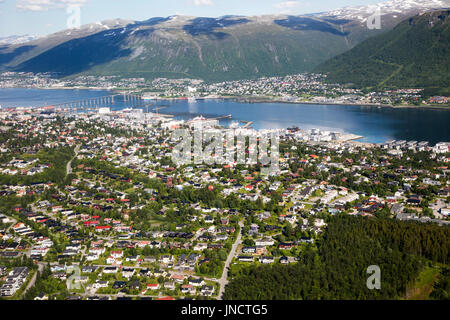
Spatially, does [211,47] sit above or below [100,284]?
above

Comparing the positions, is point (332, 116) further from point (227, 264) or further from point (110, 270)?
point (110, 270)

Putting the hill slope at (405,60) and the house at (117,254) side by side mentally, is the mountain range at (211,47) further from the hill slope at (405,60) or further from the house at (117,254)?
the house at (117,254)


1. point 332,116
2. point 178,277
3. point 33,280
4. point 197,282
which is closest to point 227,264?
point 197,282

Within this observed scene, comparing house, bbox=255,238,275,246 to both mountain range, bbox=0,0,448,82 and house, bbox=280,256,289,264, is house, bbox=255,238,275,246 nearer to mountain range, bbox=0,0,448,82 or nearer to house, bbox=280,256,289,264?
house, bbox=280,256,289,264

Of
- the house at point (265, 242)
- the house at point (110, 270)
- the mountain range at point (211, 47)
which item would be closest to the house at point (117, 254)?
the house at point (110, 270)

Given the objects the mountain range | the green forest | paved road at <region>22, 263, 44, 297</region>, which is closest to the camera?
the green forest

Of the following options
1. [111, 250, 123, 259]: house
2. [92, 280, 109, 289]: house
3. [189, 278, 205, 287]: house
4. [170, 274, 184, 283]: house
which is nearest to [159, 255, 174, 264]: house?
[170, 274, 184, 283]: house
